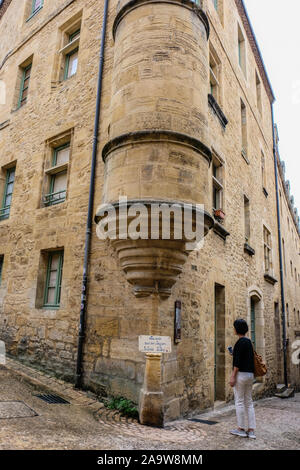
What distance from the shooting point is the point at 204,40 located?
5.75 meters

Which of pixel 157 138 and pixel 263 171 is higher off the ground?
pixel 263 171

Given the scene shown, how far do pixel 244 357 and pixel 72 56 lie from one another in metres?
8.02

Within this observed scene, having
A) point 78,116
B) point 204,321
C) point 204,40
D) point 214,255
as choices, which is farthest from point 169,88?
point 204,321

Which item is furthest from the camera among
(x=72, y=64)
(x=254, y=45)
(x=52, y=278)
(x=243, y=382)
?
(x=254, y=45)

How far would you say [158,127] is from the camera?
4.76 meters

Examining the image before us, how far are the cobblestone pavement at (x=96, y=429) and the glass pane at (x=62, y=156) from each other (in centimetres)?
443

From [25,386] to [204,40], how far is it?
247 inches

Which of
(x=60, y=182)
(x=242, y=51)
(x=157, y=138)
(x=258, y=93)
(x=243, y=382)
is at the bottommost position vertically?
(x=243, y=382)

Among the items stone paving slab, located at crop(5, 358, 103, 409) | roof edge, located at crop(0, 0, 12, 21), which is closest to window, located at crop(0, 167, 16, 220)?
stone paving slab, located at crop(5, 358, 103, 409)

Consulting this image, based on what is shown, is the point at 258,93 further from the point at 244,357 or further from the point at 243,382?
the point at 243,382

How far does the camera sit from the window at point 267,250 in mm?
11914

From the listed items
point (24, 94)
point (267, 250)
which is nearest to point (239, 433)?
point (267, 250)

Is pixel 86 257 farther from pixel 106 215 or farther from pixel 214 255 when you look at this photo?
pixel 214 255

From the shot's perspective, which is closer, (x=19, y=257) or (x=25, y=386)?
(x=25, y=386)
